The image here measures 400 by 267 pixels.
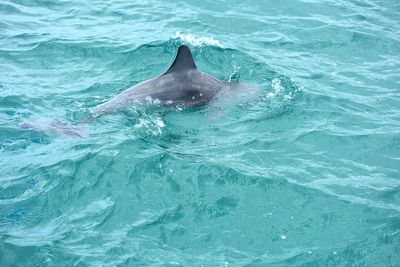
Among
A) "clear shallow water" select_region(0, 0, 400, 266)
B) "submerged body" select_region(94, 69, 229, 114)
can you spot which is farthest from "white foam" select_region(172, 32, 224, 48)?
"submerged body" select_region(94, 69, 229, 114)

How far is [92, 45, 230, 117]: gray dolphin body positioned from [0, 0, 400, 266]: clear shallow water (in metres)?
0.35

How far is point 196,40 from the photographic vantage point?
14.8 metres

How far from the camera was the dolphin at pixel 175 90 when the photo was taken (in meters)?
10.9

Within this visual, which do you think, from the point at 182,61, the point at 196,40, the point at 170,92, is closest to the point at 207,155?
the point at 170,92

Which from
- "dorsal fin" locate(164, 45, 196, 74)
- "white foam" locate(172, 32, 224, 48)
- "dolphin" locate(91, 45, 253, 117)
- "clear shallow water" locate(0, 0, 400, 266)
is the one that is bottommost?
"clear shallow water" locate(0, 0, 400, 266)

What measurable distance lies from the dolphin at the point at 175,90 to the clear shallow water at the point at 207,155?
1.10 feet

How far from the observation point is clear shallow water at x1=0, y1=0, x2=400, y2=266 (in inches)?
292

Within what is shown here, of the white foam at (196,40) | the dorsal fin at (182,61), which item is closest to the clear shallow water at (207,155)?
the white foam at (196,40)

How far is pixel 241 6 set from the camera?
59.9 ft

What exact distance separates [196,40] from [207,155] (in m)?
6.40

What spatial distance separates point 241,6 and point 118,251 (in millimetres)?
13103

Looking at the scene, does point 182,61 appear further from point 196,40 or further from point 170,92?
point 196,40

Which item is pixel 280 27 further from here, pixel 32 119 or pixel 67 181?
pixel 67 181

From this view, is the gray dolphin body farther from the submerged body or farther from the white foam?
the white foam
